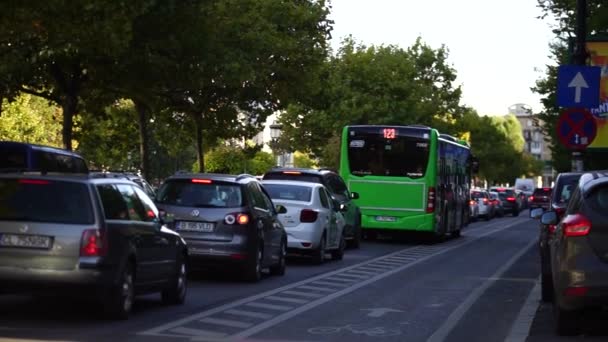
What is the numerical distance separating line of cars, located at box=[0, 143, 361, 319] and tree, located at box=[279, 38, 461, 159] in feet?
186

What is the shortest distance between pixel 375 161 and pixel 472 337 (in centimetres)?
2297

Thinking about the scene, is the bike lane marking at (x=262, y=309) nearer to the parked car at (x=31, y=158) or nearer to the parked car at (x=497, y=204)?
the parked car at (x=31, y=158)

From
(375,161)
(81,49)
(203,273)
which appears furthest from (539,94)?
(203,273)

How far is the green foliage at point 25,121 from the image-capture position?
66.6 metres

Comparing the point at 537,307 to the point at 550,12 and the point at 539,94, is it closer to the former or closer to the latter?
the point at 550,12

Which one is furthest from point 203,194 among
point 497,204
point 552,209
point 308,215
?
point 497,204

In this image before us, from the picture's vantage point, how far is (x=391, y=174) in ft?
120

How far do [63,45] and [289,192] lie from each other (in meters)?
5.94

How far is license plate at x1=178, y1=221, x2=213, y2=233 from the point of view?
20.4m

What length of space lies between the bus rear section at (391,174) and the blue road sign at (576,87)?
11.3m

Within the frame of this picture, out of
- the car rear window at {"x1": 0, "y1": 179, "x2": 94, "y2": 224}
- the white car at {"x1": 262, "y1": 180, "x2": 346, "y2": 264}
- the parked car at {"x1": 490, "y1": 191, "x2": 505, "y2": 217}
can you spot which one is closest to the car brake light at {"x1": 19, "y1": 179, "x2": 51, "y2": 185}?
the car rear window at {"x1": 0, "y1": 179, "x2": 94, "y2": 224}

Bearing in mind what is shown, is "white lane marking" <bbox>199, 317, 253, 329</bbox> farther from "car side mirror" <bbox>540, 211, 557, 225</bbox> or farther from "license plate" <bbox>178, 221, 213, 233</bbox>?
"license plate" <bbox>178, 221, 213, 233</bbox>

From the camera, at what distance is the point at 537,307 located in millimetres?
17547

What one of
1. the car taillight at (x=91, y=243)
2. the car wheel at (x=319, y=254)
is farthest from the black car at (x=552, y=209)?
the car wheel at (x=319, y=254)
